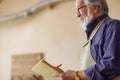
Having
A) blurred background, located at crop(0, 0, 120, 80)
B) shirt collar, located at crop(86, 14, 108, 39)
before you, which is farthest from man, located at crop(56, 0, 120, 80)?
blurred background, located at crop(0, 0, 120, 80)

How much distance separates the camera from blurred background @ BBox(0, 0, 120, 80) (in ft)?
7.91

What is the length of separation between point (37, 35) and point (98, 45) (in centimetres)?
168

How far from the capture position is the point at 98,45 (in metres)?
1.04

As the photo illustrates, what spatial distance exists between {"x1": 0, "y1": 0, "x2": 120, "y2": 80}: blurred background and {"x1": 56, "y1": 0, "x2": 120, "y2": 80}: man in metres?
1.02

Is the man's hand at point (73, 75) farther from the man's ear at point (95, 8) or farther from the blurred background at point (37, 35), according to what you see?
the blurred background at point (37, 35)

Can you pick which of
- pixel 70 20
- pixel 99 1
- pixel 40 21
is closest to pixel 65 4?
pixel 70 20

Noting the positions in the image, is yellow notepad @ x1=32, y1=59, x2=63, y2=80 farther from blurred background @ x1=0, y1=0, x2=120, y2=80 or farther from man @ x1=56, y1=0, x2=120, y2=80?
blurred background @ x1=0, y1=0, x2=120, y2=80

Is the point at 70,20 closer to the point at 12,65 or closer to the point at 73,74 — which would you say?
the point at 12,65

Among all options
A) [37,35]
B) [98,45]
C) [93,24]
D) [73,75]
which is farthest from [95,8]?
[37,35]

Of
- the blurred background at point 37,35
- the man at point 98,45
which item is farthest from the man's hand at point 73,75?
the blurred background at point 37,35

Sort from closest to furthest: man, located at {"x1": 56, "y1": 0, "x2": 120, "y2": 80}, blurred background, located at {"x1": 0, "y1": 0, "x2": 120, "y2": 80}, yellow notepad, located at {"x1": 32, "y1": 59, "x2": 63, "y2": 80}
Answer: man, located at {"x1": 56, "y1": 0, "x2": 120, "y2": 80} → yellow notepad, located at {"x1": 32, "y1": 59, "x2": 63, "y2": 80} → blurred background, located at {"x1": 0, "y1": 0, "x2": 120, "y2": 80}

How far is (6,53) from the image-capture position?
2926 millimetres

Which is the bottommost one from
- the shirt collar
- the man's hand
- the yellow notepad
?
the man's hand

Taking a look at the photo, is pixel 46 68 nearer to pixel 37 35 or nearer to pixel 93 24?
pixel 93 24
